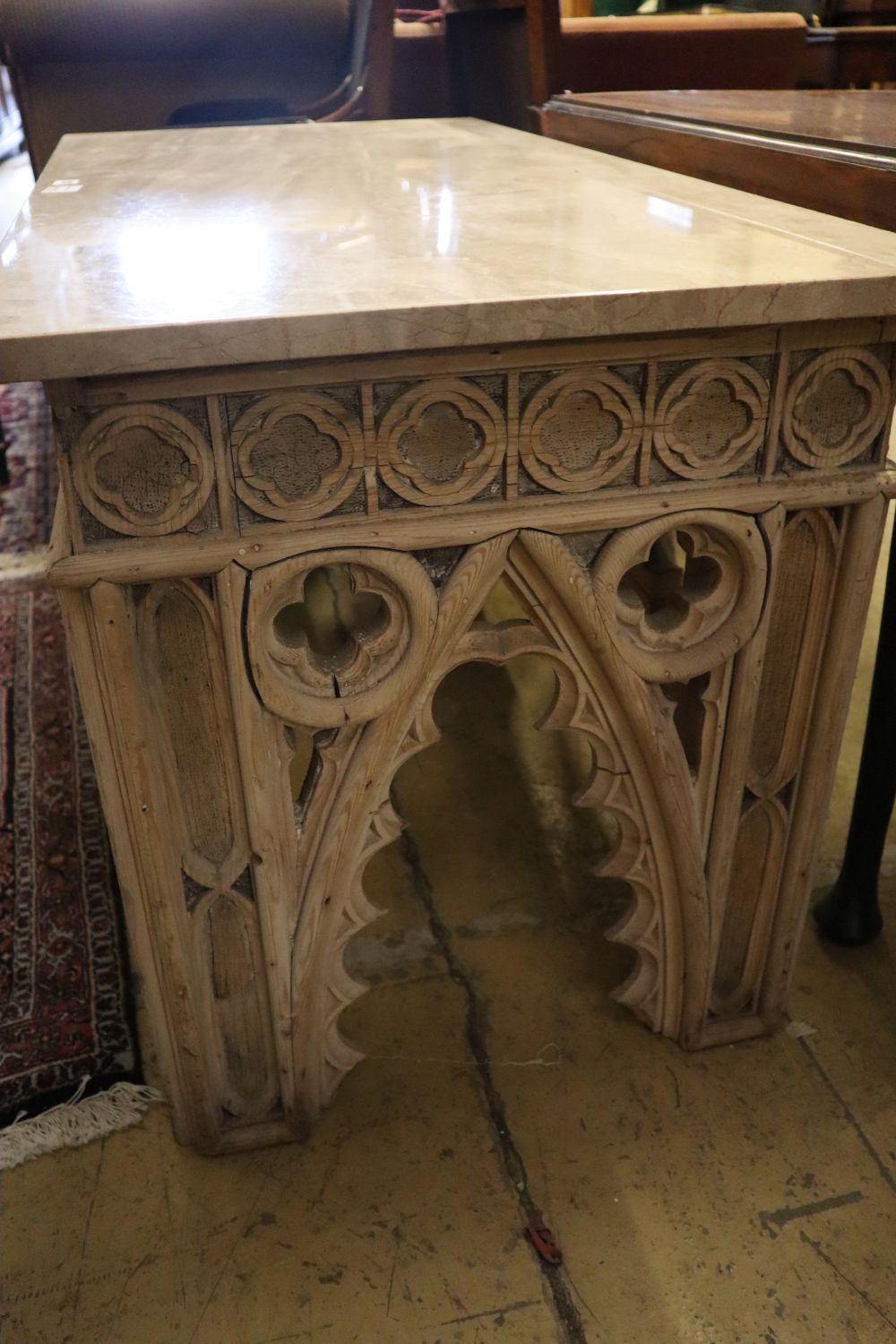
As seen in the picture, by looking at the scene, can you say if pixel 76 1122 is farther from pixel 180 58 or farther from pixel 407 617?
pixel 180 58

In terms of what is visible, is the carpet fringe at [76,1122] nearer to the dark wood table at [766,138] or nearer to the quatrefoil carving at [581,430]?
the quatrefoil carving at [581,430]

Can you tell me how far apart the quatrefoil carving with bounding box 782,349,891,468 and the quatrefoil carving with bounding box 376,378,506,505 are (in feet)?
0.88

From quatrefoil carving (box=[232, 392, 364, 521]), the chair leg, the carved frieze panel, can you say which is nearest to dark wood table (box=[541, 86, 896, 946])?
the chair leg

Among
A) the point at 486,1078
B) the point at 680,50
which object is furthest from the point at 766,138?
the point at 680,50

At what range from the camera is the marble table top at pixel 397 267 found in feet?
2.53

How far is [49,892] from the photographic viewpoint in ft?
5.18

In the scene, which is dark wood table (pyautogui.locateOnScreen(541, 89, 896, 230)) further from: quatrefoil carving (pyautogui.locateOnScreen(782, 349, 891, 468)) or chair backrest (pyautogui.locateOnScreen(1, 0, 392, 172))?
chair backrest (pyautogui.locateOnScreen(1, 0, 392, 172))

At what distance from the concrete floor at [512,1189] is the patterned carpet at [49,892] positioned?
14cm

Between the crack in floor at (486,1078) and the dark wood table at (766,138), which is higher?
the dark wood table at (766,138)

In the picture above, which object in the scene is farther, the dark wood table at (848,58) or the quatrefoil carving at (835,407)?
the dark wood table at (848,58)

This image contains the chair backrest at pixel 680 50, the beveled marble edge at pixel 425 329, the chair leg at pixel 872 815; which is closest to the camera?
the beveled marble edge at pixel 425 329

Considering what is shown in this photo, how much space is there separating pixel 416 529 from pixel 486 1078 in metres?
0.71

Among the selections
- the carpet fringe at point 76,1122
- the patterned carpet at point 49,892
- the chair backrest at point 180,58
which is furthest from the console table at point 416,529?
the chair backrest at point 180,58

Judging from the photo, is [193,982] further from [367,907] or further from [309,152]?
[309,152]
